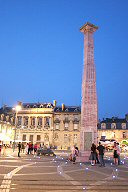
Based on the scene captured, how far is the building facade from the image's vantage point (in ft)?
257

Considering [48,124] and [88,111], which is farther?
[48,124]

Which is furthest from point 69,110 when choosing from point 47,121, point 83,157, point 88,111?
point 83,157

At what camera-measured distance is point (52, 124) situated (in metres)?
82.7

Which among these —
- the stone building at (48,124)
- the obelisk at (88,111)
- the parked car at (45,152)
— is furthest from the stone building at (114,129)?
the obelisk at (88,111)

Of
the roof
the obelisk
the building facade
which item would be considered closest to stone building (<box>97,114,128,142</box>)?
the building facade

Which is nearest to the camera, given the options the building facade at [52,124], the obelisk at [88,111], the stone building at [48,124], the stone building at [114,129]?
the obelisk at [88,111]

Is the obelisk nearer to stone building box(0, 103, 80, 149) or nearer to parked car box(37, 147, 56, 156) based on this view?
parked car box(37, 147, 56, 156)

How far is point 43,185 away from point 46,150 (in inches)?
1031

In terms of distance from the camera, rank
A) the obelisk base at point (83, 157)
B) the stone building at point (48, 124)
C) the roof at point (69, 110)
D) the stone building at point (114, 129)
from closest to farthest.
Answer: the obelisk base at point (83, 157) < the stone building at point (114, 129) < the stone building at point (48, 124) < the roof at point (69, 110)

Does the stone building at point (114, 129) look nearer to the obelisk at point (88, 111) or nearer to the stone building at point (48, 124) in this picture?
the stone building at point (48, 124)

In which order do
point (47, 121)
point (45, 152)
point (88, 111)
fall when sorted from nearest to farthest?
point (88, 111) < point (45, 152) < point (47, 121)

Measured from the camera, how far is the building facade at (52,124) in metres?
78.4

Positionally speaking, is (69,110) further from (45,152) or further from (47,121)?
(45,152)

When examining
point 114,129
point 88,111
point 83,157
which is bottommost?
point 83,157
